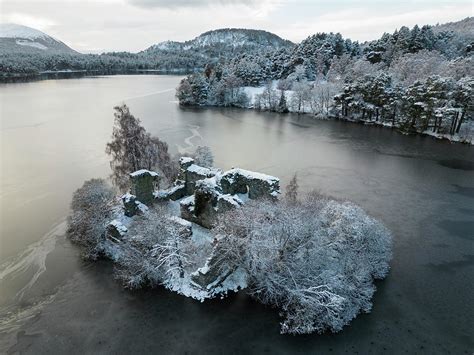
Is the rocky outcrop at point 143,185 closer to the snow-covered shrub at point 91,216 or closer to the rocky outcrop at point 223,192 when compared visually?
the snow-covered shrub at point 91,216

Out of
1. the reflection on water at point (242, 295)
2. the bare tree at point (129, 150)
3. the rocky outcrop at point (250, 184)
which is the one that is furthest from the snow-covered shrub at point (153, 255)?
the bare tree at point (129, 150)

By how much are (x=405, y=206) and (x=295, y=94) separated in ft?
196

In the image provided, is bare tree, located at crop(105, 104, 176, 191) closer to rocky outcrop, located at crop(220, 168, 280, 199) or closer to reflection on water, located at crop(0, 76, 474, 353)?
reflection on water, located at crop(0, 76, 474, 353)

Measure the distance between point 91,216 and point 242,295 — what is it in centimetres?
1304

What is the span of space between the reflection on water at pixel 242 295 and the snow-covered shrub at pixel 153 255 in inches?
37.7

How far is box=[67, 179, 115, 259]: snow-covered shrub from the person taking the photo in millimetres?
24625

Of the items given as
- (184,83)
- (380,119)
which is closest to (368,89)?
(380,119)

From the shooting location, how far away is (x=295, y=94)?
86.7 m

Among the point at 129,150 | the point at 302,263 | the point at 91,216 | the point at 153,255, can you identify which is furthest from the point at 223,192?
the point at 129,150

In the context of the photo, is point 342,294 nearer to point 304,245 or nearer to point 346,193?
point 304,245

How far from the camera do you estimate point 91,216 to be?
25.5m

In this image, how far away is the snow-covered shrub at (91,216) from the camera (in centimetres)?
2462

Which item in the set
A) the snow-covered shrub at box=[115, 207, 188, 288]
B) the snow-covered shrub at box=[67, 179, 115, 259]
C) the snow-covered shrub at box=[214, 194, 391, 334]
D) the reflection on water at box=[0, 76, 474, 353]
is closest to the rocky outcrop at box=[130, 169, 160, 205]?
the snow-covered shrub at box=[67, 179, 115, 259]

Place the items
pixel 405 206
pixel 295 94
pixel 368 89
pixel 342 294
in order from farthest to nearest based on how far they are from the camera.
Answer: pixel 295 94
pixel 368 89
pixel 405 206
pixel 342 294
